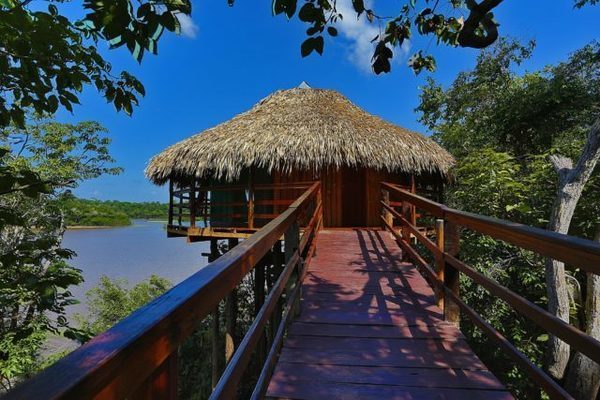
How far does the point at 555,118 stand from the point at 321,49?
9.71 metres

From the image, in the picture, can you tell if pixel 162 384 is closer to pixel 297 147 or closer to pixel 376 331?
pixel 376 331

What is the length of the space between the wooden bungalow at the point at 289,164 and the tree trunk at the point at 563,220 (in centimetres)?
321

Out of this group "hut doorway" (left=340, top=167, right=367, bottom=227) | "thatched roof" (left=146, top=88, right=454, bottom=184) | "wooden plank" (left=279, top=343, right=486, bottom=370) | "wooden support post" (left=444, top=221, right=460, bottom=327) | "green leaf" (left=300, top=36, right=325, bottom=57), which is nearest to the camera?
"green leaf" (left=300, top=36, right=325, bottom=57)

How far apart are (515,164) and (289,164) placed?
15.2 ft

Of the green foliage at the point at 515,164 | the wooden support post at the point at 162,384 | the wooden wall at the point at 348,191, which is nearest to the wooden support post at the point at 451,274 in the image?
the wooden support post at the point at 162,384

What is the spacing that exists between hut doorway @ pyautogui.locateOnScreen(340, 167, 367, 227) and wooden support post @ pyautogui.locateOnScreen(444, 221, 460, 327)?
685cm

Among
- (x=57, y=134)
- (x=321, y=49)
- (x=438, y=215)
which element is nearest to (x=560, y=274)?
(x=438, y=215)

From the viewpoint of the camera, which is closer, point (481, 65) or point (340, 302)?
point (340, 302)

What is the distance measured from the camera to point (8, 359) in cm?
587

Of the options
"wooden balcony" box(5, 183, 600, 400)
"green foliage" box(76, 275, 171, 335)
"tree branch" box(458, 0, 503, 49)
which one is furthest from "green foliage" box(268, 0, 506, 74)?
"green foliage" box(76, 275, 171, 335)

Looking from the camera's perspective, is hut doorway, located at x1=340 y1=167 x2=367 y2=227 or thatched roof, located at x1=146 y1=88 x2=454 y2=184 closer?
thatched roof, located at x1=146 y1=88 x2=454 y2=184

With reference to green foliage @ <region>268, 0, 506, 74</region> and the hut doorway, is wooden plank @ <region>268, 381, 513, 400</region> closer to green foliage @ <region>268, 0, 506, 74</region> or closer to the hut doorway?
green foliage @ <region>268, 0, 506, 74</region>

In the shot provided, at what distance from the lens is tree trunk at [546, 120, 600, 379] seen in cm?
554

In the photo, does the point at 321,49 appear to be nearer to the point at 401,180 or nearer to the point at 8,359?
the point at 8,359
